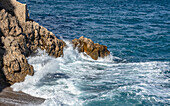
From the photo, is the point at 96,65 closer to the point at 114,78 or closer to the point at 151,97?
the point at 114,78

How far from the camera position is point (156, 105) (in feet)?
36.9

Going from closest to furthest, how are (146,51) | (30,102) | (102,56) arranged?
(30,102)
(102,56)
(146,51)

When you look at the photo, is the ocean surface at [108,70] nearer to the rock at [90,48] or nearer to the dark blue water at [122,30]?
the dark blue water at [122,30]

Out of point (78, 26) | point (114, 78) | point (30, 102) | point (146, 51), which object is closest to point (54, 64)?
point (114, 78)

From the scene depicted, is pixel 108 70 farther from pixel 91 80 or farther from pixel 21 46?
pixel 21 46

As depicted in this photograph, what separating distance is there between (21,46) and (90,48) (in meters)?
5.41

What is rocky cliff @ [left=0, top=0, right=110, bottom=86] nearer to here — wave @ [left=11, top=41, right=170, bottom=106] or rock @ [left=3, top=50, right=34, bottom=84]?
rock @ [left=3, top=50, right=34, bottom=84]

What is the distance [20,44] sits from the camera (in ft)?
46.2

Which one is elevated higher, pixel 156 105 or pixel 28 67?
pixel 28 67

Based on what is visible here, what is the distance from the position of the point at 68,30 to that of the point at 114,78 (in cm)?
1144

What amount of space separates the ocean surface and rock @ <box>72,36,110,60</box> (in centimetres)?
37

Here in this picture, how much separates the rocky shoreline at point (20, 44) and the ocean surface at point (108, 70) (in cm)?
44

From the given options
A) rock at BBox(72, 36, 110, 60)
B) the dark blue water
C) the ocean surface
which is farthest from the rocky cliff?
the dark blue water

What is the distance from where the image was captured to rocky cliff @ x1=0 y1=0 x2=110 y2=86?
12.3m
